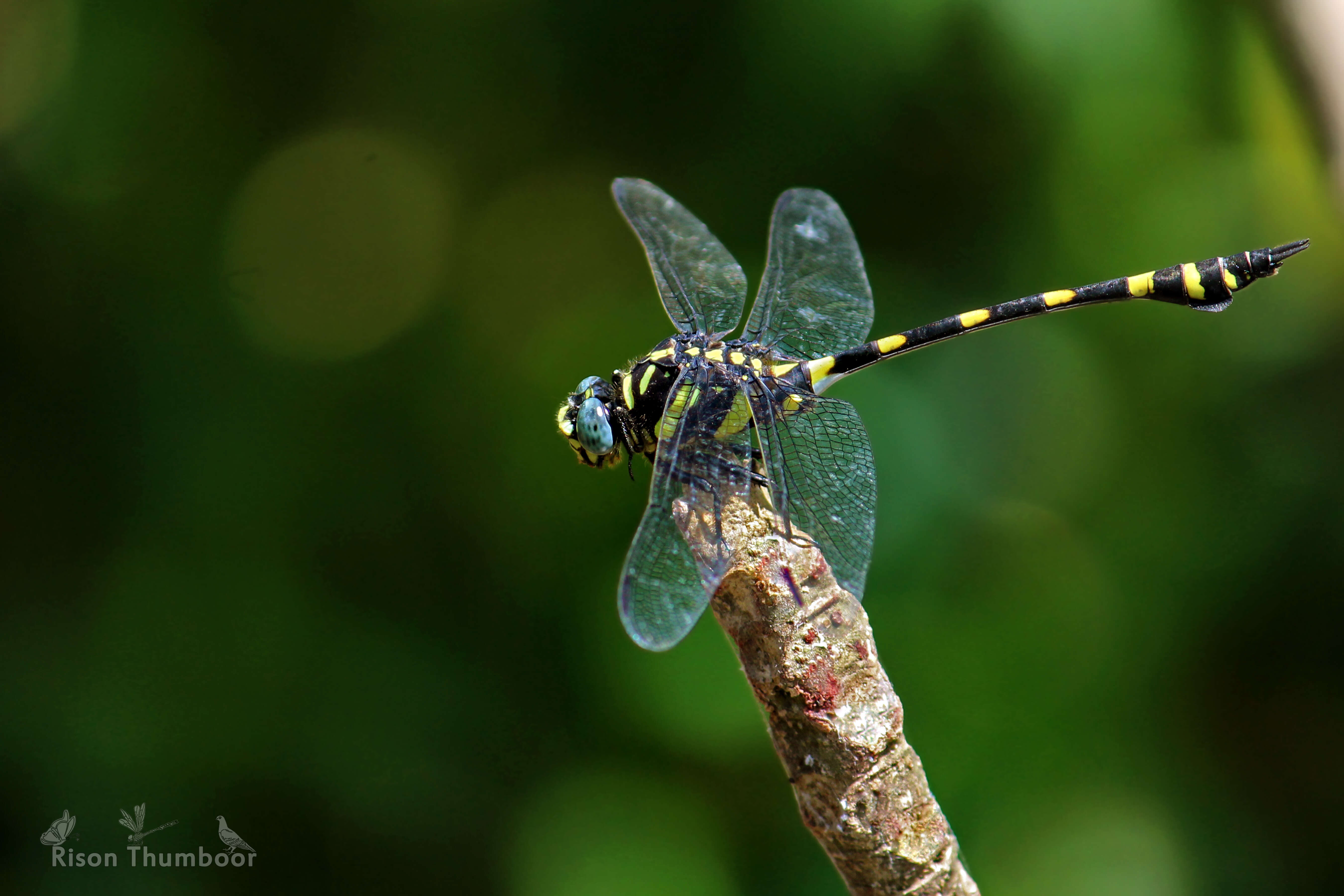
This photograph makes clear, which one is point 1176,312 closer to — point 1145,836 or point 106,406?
point 1145,836

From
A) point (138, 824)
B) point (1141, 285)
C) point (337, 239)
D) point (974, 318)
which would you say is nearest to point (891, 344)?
point (974, 318)

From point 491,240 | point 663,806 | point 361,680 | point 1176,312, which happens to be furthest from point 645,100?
point 663,806

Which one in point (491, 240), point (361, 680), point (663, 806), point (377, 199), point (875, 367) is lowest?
point (663, 806)

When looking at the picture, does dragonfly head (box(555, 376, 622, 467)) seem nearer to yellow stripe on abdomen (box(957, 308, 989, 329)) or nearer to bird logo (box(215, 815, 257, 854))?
yellow stripe on abdomen (box(957, 308, 989, 329))

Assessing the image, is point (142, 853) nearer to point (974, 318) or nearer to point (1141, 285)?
point (974, 318)

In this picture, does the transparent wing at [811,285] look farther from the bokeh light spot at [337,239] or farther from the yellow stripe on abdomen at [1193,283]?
the bokeh light spot at [337,239]

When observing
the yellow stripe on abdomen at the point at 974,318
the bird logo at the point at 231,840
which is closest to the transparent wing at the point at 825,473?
the yellow stripe on abdomen at the point at 974,318

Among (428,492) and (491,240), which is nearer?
(428,492)
